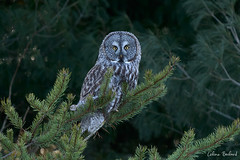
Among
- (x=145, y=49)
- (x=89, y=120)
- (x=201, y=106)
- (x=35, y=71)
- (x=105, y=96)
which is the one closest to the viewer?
(x=105, y=96)

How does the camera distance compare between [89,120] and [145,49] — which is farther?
[145,49]

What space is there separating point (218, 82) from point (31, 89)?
7.82ft

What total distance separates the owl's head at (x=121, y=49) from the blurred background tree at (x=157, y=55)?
26.8 inches

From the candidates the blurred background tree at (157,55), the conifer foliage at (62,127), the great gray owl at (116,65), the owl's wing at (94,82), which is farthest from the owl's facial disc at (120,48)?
the conifer foliage at (62,127)

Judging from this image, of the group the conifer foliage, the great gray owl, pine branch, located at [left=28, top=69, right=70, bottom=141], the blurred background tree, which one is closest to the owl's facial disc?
the great gray owl

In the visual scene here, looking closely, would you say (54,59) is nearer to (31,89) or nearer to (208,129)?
(31,89)

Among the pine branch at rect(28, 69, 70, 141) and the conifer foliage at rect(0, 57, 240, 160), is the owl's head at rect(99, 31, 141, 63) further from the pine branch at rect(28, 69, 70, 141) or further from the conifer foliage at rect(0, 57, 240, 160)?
the pine branch at rect(28, 69, 70, 141)

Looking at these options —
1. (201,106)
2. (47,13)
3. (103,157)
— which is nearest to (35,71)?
(47,13)

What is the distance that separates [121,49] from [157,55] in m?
1.69

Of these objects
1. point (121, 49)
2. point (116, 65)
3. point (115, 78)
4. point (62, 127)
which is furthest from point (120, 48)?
point (62, 127)

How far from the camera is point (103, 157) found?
705cm

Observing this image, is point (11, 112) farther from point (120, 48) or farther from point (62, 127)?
point (120, 48)

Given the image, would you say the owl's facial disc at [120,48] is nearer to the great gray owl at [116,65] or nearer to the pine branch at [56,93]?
the great gray owl at [116,65]

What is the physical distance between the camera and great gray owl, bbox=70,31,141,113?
10.8 ft
